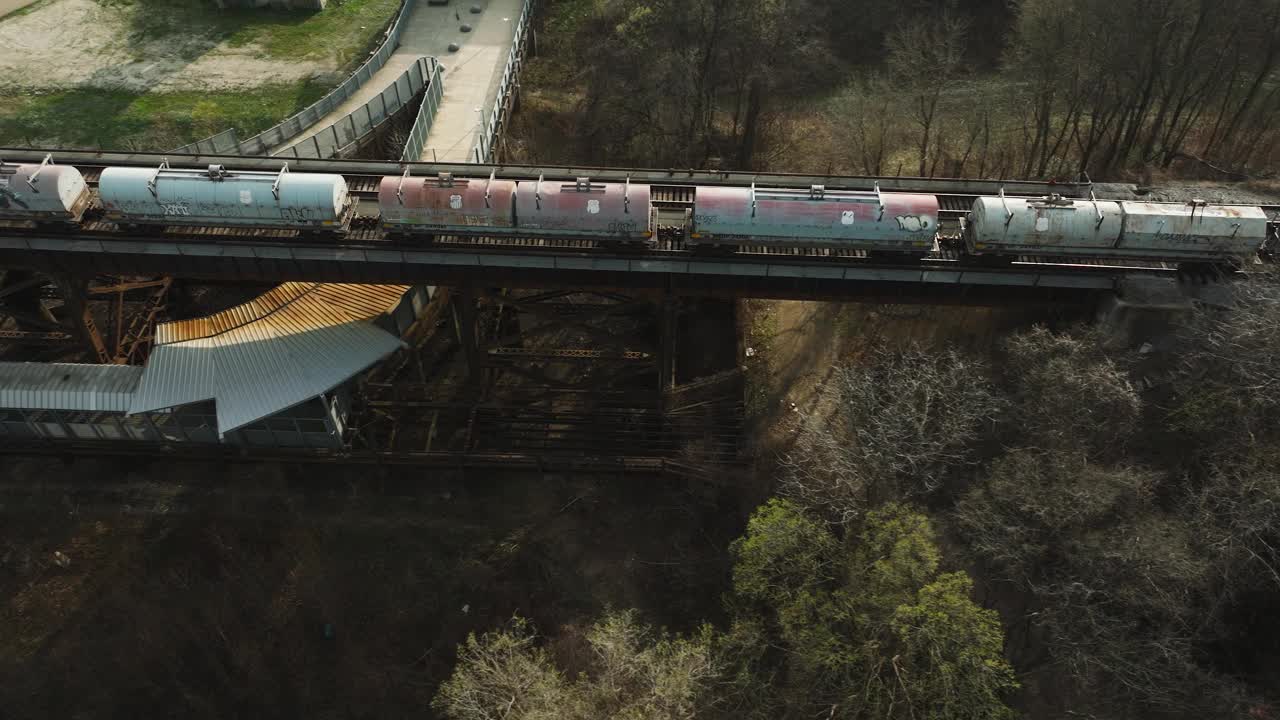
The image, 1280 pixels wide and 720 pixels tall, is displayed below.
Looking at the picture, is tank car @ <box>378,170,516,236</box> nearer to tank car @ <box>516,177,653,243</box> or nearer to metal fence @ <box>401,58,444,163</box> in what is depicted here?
tank car @ <box>516,177,653,243</box>

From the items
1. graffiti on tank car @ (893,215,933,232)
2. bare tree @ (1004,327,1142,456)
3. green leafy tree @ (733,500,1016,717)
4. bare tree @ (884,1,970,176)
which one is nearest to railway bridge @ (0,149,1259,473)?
graffiti on tank car @ (893,215,933,232)

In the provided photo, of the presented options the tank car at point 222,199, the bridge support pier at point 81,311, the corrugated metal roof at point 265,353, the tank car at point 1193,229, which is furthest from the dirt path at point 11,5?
the tank car at point 1193,229

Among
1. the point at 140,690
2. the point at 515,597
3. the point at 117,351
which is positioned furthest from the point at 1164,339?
the point at 117,351

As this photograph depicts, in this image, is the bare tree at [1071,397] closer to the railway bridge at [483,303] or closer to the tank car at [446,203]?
the railway bridge at [483,303]

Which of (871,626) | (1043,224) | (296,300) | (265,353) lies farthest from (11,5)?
(871,626)

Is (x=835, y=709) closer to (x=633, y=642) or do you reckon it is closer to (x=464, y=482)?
(x=633, y=642)

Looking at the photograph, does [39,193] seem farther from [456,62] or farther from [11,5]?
[11,5]
